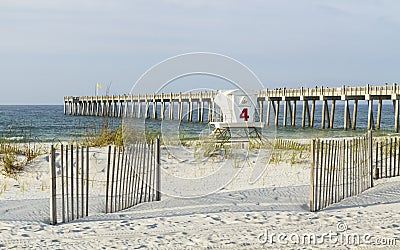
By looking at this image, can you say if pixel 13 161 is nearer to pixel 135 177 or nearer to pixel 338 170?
pixel 135 177

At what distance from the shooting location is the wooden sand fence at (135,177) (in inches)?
297

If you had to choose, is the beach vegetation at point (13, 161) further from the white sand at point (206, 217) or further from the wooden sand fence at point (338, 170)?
the wooden sand fence at point (338, 170)

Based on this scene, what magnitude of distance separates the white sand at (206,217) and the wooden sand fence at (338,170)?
185 mm

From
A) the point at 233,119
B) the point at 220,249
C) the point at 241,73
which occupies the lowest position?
the point at 220,249

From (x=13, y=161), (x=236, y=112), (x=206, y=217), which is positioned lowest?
(x=206, y=217)

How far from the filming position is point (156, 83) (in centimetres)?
930

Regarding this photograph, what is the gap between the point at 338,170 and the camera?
8.82 metres

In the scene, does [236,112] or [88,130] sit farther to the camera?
[236,112]

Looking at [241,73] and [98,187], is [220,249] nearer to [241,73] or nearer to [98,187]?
[98,187]

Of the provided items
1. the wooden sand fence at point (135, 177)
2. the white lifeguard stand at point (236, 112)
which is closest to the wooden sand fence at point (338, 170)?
the wooden sand fence at point (135, 177)

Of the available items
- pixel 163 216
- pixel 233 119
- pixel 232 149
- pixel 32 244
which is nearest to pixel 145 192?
pixel 163 216

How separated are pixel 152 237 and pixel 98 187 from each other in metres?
3.51

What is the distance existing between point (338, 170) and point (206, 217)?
2849mm

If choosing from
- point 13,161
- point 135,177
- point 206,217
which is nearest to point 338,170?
point 206,217
